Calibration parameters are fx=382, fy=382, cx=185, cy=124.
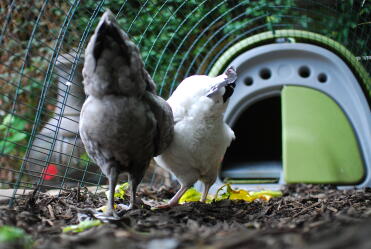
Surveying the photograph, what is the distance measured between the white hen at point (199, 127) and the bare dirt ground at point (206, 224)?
0.32 meters

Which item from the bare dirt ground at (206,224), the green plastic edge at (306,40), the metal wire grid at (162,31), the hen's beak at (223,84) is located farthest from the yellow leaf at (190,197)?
the green plastic edge at (306,40)

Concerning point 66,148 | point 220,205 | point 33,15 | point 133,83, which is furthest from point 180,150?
point 33,15

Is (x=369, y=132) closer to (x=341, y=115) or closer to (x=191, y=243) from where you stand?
(x=341, y=115)

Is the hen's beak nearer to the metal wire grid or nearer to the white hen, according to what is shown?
the white hen

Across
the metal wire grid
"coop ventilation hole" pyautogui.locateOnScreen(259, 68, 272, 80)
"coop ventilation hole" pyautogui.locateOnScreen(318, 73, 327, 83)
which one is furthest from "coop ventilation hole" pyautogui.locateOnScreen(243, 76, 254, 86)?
"coop ventilation hole" pyautogui.locateOnScreen(318, 73, 327, 83)

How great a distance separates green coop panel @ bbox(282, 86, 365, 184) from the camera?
379 centimetres

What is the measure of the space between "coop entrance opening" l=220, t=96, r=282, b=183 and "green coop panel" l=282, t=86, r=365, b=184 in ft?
2.42

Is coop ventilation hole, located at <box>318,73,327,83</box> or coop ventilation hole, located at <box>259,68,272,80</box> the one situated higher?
coop ventilation hole, located at <box>259,68,272,80</box>

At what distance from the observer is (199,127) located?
256 centimetres

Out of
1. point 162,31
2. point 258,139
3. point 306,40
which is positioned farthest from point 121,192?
point 258,139

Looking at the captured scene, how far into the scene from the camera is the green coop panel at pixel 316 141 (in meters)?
3.79

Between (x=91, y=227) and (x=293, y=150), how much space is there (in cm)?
262

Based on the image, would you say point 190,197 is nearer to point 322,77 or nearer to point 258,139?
point 322,77

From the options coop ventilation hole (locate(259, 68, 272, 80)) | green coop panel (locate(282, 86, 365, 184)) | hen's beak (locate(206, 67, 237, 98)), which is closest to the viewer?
hen's beak (locate(206, 67, 237, 98))
